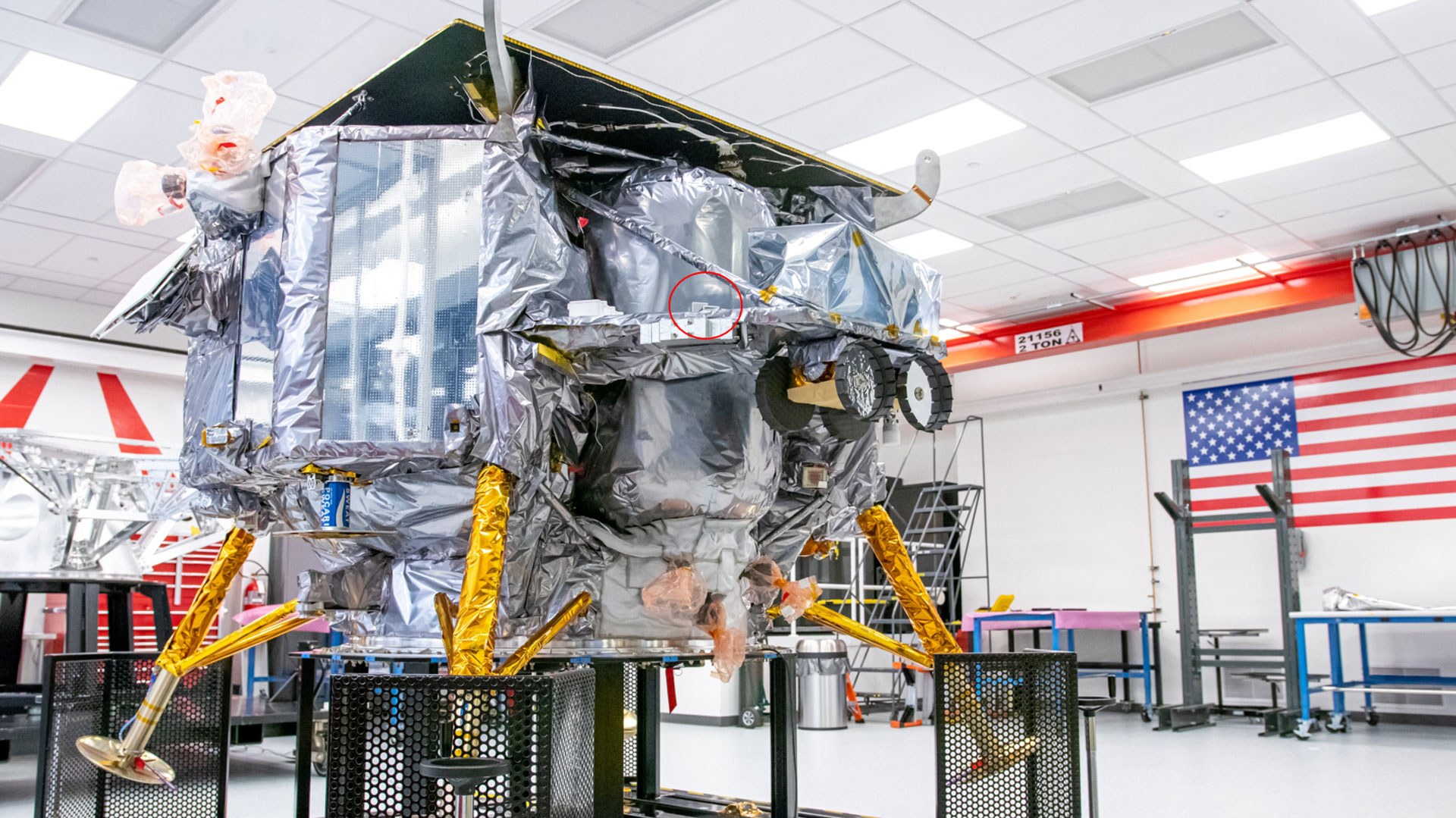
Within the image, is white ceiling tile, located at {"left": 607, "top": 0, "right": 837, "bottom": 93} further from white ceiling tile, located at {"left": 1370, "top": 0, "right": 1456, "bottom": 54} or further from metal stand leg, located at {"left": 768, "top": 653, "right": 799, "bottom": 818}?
metal stand leg, located at {"left": 768, "top": 653, "right": 799, "bottom": 818}

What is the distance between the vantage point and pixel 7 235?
24.4 feet

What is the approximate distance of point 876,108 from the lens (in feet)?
19.2

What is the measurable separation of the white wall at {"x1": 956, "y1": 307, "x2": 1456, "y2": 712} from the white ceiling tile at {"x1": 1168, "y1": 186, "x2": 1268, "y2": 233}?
1999mm

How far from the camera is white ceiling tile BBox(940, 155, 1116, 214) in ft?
21.7

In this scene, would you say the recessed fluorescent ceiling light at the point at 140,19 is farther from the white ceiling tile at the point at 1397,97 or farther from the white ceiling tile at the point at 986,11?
the white ceiling tile at the point at 1397,97

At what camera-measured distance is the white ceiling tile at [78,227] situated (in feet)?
23.1

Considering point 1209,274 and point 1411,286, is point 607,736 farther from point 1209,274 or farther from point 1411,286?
point 1209,274

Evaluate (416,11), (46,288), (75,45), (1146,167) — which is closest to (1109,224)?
(1146,167)

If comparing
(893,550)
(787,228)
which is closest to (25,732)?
(893,550)

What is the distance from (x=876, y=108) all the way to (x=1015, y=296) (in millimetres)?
3793

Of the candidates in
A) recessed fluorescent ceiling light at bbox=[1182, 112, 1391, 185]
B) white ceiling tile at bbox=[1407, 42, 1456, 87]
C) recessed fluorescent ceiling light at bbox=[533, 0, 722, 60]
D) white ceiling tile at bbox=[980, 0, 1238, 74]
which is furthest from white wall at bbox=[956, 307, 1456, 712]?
recessed fluorescent ceiling light at bbox=[533, 0, 722, 60]

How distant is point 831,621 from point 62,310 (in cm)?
821

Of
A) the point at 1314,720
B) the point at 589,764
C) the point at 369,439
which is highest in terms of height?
the point at 369,439

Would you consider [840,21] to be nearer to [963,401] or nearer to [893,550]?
[893,550]
